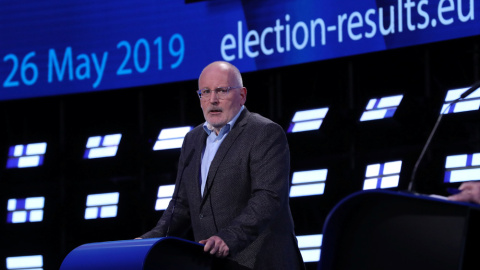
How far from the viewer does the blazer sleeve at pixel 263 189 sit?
2.54m

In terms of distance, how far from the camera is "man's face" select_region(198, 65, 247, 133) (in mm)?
2820

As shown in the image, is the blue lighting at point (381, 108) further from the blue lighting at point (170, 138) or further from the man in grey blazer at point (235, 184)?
the man in grey blazer at point (235, 184)

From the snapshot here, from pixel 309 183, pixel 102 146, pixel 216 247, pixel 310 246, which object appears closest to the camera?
pixel 216 247

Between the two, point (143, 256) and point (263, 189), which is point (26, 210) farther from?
point (143, 256)

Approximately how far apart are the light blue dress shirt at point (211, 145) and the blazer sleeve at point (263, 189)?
0.39 feet

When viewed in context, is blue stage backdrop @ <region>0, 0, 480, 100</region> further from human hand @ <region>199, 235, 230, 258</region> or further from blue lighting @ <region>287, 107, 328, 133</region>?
human hand @ <region>199, 235, 230, 258</region>

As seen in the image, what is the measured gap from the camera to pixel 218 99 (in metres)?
2.82

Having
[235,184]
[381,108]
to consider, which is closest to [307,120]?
[381,108]

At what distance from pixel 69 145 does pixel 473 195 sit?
5015 mm

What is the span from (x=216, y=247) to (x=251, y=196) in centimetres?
31

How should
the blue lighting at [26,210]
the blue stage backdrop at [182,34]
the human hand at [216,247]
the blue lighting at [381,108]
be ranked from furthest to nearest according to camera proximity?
the blue lighting at [26,210]
the blue stage backdrop at [182,34]
the blue lighting at [381,108]
the human hand at [216,247]

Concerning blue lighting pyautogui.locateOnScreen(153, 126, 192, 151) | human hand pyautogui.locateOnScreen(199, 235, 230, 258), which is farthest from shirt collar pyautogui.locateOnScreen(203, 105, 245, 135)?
blue lighting pyautogui.locateOnScreen(153, 126, 192, 151)

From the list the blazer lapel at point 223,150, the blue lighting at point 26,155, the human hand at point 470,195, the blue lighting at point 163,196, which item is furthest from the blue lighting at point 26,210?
the human hand at point 470,195

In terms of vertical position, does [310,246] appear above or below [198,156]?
below
